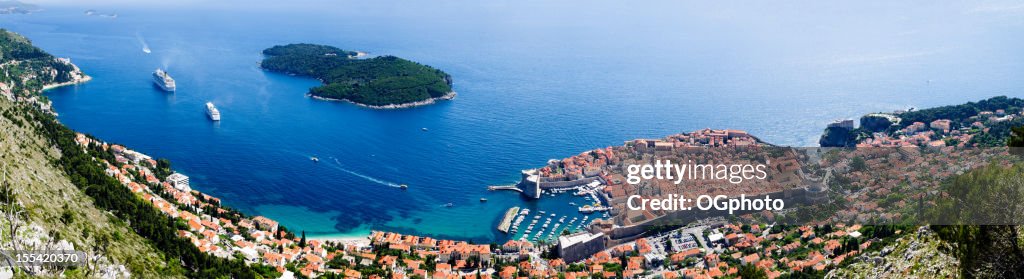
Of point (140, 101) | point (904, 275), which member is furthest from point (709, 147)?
point (140, 101)

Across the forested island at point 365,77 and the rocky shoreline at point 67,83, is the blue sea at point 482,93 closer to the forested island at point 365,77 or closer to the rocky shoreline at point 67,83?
the rocky shoreline at point 67,83

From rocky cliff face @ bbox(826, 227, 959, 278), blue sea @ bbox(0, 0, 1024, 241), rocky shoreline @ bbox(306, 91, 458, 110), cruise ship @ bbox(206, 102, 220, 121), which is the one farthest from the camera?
rocky shoreline @ bbox(306, 91, 458, 110)

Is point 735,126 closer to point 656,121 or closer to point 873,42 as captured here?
→ point 656,121

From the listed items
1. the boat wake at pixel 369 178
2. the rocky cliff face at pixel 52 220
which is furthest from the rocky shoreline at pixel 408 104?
the rocky cliff face at pixel 52 220

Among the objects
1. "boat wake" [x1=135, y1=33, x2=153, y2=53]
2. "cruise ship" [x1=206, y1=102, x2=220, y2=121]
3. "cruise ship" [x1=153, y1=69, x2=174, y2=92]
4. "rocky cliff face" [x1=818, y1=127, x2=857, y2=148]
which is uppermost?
"boat wake" [x1=135, y1=33, x2=153, y2=53]

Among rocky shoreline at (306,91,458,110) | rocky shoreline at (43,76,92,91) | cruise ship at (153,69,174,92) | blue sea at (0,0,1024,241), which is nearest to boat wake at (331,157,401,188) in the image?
blue sea at (0,0,1024,241)

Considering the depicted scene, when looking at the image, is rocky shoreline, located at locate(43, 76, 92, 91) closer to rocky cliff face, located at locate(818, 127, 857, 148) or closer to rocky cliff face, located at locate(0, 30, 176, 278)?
rocky cliff face, located at locate(0, 30, 176, 278)

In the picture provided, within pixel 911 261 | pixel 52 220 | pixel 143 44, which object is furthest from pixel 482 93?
pixel 143 44

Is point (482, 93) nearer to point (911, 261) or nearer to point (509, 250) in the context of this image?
point (509, 250)
